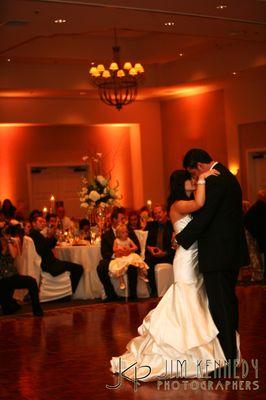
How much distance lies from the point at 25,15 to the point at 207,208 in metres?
5.65

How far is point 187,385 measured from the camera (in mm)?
5582

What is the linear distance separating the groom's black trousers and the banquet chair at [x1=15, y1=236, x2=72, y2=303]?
204 inches

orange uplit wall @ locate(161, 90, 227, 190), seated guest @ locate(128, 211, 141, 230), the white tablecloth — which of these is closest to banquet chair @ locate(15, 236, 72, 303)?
the white tablecloth

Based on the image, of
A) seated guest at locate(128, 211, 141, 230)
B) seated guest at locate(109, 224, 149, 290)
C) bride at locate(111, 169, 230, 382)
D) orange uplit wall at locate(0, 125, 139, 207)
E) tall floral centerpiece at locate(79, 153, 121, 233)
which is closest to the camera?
bride at locate(111, 169, 230, 382)

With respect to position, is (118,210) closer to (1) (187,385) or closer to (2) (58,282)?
(2) (58,282)

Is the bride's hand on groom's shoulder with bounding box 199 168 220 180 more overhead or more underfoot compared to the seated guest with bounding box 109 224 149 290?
more overhead

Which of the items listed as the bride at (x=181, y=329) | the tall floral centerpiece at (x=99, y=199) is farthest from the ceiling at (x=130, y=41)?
the bride at (x=181, y=329)

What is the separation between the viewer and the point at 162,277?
36.7 ft

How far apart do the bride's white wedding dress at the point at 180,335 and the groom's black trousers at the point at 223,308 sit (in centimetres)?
5

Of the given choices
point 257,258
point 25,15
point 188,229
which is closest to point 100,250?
point 257,258

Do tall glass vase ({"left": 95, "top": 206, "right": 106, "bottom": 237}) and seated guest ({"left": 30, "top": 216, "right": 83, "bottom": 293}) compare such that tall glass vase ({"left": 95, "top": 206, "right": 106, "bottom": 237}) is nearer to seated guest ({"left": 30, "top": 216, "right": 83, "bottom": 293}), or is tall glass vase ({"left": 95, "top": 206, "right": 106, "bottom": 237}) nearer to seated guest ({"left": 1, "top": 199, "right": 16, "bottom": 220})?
seated guest ({"left": 30, "top": 216, "right": 83, "bottom": 293})

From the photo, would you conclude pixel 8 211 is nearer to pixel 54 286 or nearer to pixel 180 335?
pixel 54 286

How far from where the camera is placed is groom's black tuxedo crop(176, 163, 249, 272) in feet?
18.9

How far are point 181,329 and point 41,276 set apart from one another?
5.26 meters
